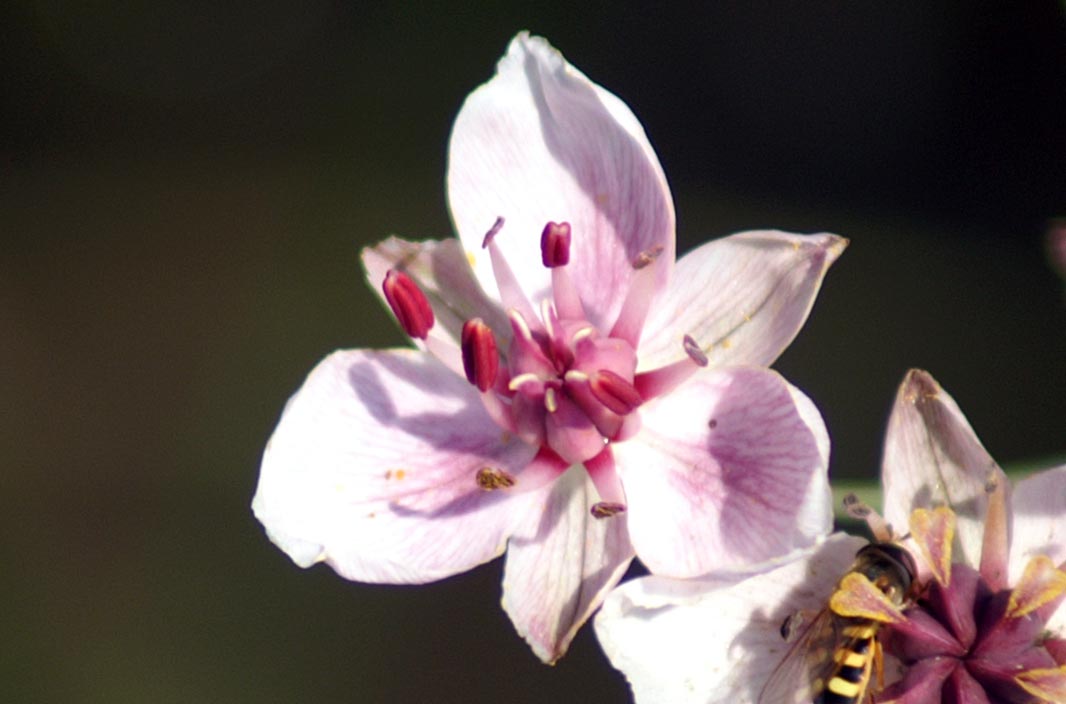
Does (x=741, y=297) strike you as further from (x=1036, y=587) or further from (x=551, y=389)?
(x=1036, y=587)

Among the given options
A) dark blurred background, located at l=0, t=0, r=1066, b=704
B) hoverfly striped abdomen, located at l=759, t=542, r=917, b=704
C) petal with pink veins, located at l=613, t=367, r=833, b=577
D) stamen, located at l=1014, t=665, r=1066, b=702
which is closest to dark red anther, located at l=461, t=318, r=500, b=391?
petal with pink veins, located at l=613, t=367, r=833, b=577

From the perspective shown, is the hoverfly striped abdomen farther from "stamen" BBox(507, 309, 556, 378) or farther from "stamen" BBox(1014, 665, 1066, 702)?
"stamen" BBox(507, 309, 556, 378)

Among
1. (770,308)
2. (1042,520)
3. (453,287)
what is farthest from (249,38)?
(1042,520)

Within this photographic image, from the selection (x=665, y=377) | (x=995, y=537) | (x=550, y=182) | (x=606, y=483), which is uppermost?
(x=550, y=182)

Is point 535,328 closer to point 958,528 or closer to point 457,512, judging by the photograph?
point 457,512

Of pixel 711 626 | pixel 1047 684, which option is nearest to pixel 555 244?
pixel 711 626
